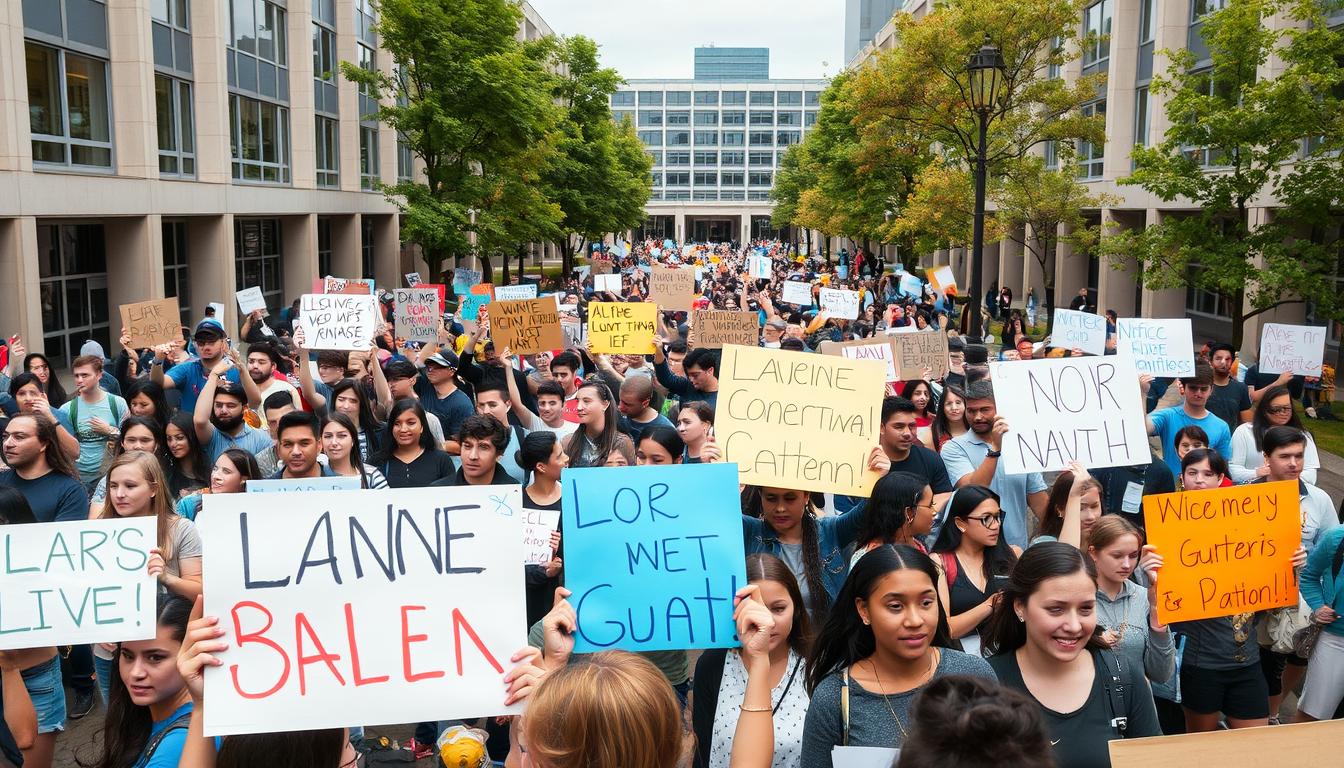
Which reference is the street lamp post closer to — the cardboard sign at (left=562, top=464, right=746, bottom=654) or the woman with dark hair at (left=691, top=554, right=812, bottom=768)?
the woman with dark hair at (left=691, top=554, right=812, bottom=768)

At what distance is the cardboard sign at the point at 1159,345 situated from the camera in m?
10.1

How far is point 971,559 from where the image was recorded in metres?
5.25

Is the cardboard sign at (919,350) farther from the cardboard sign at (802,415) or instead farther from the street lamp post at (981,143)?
the street lamp post at (981,143)

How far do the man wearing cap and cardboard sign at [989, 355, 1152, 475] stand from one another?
6.47m

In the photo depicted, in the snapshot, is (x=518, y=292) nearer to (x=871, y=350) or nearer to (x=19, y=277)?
(x=19, y=277)

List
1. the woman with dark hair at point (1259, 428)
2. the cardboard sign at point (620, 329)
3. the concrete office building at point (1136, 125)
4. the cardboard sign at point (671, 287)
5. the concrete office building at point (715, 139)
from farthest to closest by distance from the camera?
the concrete office building at point (715, 139), the concrete office building at point (1136, 125), the cardboard sign at point (671, 287), the cardboard sign at point (620, 329), the woman with dark hair at point (1259, 428)

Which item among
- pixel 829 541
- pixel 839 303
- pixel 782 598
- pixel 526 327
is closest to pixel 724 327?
pixel 526 327

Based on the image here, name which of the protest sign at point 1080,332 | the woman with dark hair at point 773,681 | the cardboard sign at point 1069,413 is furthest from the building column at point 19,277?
the woman with dark hair at point 773,681

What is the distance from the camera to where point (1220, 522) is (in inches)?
191

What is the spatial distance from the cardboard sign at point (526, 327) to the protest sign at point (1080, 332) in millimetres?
6301

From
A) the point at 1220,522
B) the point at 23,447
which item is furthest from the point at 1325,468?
the point at 23,447

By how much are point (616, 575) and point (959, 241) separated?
29.6m

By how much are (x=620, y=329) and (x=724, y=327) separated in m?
2.28

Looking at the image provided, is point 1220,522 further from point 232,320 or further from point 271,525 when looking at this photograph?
point 232,320
